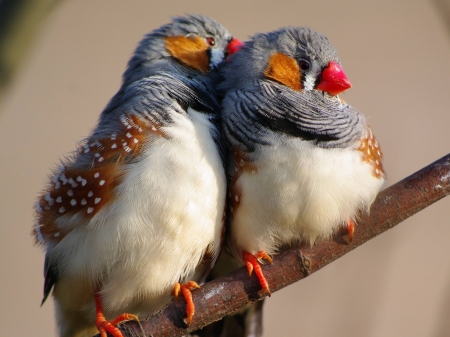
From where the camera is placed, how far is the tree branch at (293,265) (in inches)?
93.9

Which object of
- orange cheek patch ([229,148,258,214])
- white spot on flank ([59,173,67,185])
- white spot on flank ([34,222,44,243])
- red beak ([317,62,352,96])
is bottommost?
white spot on flank ([34,222,44,243])

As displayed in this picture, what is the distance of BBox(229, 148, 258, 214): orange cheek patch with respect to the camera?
239cm

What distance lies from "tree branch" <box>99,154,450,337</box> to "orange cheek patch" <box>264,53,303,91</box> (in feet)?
2.02

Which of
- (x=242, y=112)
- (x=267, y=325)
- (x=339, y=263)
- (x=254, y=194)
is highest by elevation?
(x=242, y=112)

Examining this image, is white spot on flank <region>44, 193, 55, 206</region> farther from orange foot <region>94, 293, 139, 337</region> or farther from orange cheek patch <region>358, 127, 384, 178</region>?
orange cheek patch <region>358, 127, 384, 178</region>

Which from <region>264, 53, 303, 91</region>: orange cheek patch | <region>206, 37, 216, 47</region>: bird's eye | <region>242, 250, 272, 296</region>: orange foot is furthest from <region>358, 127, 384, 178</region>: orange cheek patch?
<region>206, 37, 216, 47</region>: bird's eye

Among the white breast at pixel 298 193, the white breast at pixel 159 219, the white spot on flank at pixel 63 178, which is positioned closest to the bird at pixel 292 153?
the white breast at pixel 298 193

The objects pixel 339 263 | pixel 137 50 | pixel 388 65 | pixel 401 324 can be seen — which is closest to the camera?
pixel 137 50

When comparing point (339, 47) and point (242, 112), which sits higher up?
point (242, 112)

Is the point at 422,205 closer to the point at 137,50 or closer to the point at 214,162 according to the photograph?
the point at 214,162

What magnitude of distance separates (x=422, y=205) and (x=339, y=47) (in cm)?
297

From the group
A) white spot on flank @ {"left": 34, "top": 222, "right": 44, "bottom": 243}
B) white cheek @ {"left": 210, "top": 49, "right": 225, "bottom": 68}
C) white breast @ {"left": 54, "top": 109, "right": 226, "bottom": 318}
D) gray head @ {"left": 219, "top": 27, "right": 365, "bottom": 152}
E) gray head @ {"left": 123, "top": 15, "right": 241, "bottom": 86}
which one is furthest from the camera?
white cheek @ {"left": 210, "top": 49, "right": 225, "bottom": 68}

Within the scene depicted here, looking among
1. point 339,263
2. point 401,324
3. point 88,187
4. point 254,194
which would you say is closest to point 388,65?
point 401,324

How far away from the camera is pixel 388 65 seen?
16.8 feet
